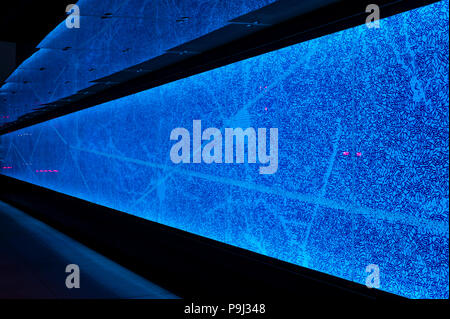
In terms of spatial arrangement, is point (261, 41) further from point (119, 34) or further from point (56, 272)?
point (56, 272)

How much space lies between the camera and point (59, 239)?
9.04 m

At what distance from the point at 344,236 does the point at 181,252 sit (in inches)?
90.6

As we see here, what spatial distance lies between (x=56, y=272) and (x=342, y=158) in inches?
179

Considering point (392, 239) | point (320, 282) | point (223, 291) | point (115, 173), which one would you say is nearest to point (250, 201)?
point (223, 291)

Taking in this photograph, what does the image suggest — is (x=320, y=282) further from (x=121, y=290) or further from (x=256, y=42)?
(x=121, y=290)

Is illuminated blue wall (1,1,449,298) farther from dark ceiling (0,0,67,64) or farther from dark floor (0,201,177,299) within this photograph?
dark ceiling (0,0,67,64)

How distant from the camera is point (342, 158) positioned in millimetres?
3109

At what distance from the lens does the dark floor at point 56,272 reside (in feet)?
17.1

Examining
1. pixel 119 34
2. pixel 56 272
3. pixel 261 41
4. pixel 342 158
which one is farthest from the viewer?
pixel 119 34

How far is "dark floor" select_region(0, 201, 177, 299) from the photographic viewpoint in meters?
5.20

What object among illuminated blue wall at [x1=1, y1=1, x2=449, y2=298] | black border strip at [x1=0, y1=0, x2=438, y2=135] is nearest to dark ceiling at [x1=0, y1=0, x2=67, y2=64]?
black border strip at [x1=0, y1=0, x2=438, y2=135]

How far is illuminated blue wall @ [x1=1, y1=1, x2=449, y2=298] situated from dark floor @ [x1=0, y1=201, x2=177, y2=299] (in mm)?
932

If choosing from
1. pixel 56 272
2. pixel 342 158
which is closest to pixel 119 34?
pixel 56 272

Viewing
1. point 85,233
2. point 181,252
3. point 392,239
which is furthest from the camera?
point 85,233
